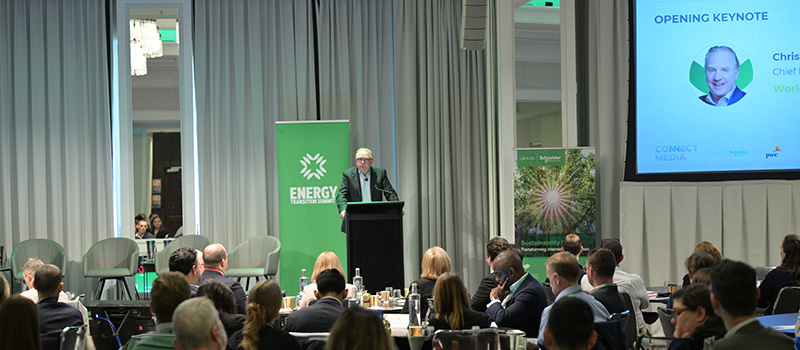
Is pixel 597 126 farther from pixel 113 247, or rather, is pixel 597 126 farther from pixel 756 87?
pixel 113 247

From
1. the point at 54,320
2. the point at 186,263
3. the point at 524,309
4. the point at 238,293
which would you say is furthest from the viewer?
the point at 186,263

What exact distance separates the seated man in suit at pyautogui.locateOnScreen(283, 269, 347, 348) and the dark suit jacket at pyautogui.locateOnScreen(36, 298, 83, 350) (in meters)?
1.20

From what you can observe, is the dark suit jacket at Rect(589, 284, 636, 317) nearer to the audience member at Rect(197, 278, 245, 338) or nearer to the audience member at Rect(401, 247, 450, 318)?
the audience member at Rect(401, 247, 450, 318)

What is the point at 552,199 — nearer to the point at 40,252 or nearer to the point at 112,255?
the point at 112,255

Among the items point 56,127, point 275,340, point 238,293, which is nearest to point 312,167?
point 56,127

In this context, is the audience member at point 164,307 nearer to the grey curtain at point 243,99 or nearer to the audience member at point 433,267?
the audience member at point 433,267

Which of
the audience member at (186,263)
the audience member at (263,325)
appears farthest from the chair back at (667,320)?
the audience member at (186,263)

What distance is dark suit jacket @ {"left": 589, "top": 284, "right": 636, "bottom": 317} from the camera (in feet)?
14.9

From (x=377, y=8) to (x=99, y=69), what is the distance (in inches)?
139

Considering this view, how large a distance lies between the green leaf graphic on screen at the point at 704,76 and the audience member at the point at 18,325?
7.56 metres

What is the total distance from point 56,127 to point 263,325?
7.49 m

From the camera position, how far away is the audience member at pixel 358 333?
108 inches

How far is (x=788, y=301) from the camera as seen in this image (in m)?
5.11

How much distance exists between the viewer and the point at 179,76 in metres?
10.4
